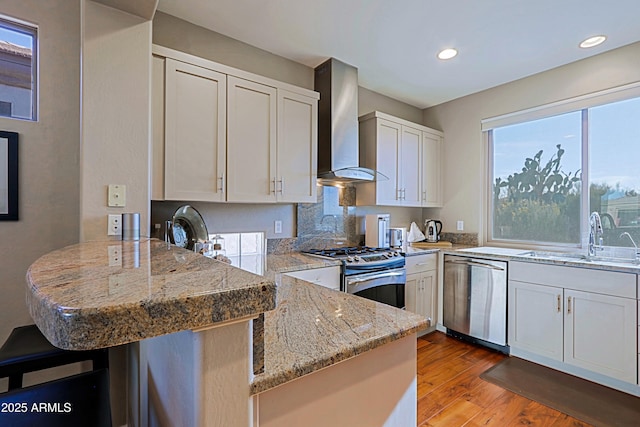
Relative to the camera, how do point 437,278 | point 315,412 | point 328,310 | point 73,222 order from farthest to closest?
point 437,278, point 73,222, point 328,310, point 315,412

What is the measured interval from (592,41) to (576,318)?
7.13ft

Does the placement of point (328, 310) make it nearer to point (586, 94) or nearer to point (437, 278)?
point (437, 278)

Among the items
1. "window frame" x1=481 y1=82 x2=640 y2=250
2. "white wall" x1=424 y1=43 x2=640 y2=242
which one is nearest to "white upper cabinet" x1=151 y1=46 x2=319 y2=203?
"white wall" x1=424 y1=43 x2=640 y2=242

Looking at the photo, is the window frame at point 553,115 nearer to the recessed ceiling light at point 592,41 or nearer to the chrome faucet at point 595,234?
the chrome faucet at point 595,234

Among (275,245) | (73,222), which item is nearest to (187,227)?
(73,222)

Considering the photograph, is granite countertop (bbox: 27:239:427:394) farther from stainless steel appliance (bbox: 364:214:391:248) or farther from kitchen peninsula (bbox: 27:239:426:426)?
stainless steel appliance (bbox: 364:214:391:248)

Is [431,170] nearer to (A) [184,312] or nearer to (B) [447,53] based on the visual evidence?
(B) [447,53]

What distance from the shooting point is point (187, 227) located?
188 centimetres

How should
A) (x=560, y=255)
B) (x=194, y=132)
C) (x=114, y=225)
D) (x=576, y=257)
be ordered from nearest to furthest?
1. (x=114, y=225)
2. (x=194, y=132)
3. (x=576, y=257)
4. (x=560, y=255)

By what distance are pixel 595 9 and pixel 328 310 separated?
2.69m

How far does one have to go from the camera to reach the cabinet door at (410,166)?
11.1 feet

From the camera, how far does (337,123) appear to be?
9.29 ft

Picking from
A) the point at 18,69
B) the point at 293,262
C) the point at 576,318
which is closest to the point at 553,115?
the point at 576,318

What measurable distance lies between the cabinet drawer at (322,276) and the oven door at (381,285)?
0.32 feet
